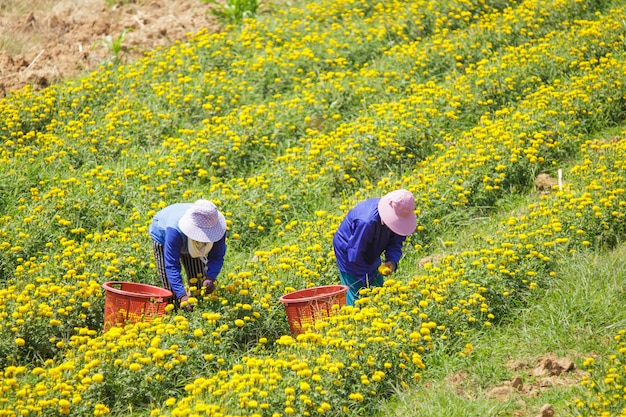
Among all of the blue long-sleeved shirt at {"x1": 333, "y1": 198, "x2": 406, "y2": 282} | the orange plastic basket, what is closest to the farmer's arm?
the blue long-sleeved shirt at {"x1": 333, "y1": 198, "x2": 406, "y2": 282}

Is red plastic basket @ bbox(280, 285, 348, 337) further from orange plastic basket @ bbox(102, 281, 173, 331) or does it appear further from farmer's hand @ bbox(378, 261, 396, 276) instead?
orange plastic basket @ bbox(102, 281, 173, 331)

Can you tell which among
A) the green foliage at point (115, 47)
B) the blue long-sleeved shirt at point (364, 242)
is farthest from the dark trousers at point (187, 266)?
the green foliage at point (115, 47)

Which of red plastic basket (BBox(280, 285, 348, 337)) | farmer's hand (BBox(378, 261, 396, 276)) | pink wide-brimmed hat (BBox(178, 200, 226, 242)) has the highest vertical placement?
pink wide-brimmed hat (BBox(178, 200, 226, 242))

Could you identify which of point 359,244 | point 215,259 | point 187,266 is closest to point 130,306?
point 187,266

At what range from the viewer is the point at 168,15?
11578mm

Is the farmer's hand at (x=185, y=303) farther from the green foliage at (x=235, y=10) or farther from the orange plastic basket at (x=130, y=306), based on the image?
the green foliage at (x=235, y=10)

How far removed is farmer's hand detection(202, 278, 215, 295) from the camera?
5.86 meters

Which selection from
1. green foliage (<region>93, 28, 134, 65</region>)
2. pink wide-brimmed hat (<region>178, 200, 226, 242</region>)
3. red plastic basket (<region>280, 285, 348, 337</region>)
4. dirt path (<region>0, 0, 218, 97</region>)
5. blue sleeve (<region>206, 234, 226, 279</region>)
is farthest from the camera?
green foliage (<region>93, 28, 134, 65</region>)

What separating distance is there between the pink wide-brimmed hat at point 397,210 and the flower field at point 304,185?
→ 47 centimetres

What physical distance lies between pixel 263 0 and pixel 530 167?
560cm

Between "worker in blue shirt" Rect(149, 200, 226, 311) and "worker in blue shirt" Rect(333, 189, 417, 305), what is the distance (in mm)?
926

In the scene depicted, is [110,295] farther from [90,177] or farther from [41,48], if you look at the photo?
[41,48]

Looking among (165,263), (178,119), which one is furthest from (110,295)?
(178,119)

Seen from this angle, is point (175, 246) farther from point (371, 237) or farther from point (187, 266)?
point (371, 237)
